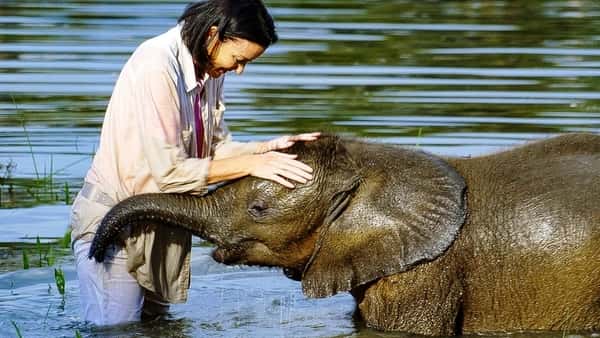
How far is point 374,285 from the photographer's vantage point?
893 centimetres

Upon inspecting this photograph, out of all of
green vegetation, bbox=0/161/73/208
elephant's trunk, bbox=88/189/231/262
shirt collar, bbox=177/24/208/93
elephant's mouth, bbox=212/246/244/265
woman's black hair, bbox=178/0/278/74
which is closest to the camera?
woman's black hair, bbox=178/0/278/74

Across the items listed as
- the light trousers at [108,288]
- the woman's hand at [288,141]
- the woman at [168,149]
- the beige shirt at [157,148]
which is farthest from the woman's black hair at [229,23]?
the light trousers at [108,288]

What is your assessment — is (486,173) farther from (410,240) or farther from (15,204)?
(15,204)

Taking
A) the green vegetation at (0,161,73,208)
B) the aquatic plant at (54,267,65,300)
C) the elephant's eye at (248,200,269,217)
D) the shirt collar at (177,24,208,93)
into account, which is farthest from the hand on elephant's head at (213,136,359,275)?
the green vegetation at (0,161,73,208)

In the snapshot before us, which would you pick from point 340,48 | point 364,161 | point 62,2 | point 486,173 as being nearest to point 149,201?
point 364,161

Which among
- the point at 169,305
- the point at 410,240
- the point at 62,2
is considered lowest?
the point at 62,2

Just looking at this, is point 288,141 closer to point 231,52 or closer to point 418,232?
point 231,52

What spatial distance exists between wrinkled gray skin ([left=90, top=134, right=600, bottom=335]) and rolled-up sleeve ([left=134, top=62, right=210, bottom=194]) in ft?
0.56

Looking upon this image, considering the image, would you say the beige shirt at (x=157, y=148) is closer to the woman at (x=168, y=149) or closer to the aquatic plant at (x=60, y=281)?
the woman at (x=168, y=149)

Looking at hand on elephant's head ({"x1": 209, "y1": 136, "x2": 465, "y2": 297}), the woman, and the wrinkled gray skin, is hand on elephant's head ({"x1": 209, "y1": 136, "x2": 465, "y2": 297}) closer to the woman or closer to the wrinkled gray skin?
the wrinkled gray skin

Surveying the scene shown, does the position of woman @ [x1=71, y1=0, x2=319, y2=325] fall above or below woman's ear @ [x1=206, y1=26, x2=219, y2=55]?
below

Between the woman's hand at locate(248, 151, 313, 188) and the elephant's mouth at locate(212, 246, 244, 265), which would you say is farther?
the elephant's mouth at locate(212, 246, 244, 265)

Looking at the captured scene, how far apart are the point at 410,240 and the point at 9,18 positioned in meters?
14.1

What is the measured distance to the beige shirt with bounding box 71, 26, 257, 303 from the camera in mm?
8516
